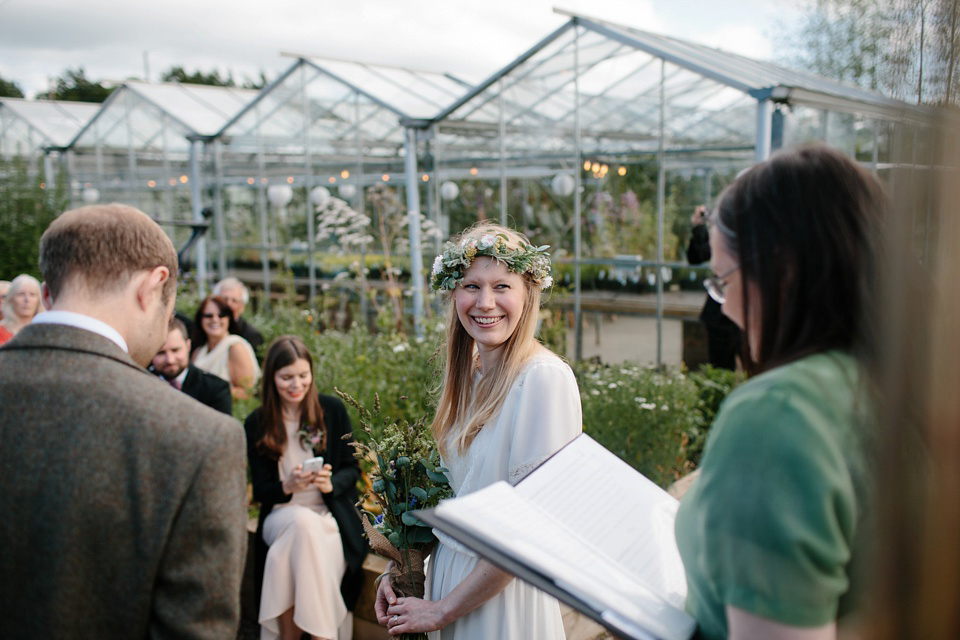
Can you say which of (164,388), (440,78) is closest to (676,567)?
(164,388)

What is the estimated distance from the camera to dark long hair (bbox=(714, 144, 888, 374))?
0.83 meters

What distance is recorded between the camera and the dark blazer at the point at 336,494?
3.44m

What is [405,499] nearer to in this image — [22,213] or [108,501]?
[108,501]

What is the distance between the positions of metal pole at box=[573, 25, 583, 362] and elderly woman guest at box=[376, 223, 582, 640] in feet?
19.1

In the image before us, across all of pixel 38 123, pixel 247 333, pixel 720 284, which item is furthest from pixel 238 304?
pixel 38 123

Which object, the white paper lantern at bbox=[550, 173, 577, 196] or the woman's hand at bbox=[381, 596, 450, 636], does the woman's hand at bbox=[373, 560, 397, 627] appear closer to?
the woman's hand at bbox=[381, 596, 450, 636]

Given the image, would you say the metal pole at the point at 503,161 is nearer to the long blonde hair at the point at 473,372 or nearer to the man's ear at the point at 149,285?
the long blonde hair at the point at 473,372

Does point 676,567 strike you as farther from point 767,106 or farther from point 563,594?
point 767,106

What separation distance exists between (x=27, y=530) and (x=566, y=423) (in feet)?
3.56

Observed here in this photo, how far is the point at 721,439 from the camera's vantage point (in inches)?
33.4

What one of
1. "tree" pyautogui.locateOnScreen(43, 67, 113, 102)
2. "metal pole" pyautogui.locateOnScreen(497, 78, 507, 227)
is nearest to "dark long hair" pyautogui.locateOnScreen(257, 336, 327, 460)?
"metal pole" pyautogui.locateOnScreen(497, 78, 507, 227)

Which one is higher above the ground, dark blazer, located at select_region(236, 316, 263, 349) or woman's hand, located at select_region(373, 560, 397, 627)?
dark blazer, located at select_region(236, 316, 263, 349)

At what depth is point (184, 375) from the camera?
3873 millimetres

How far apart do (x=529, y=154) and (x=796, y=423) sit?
8.01 meters
